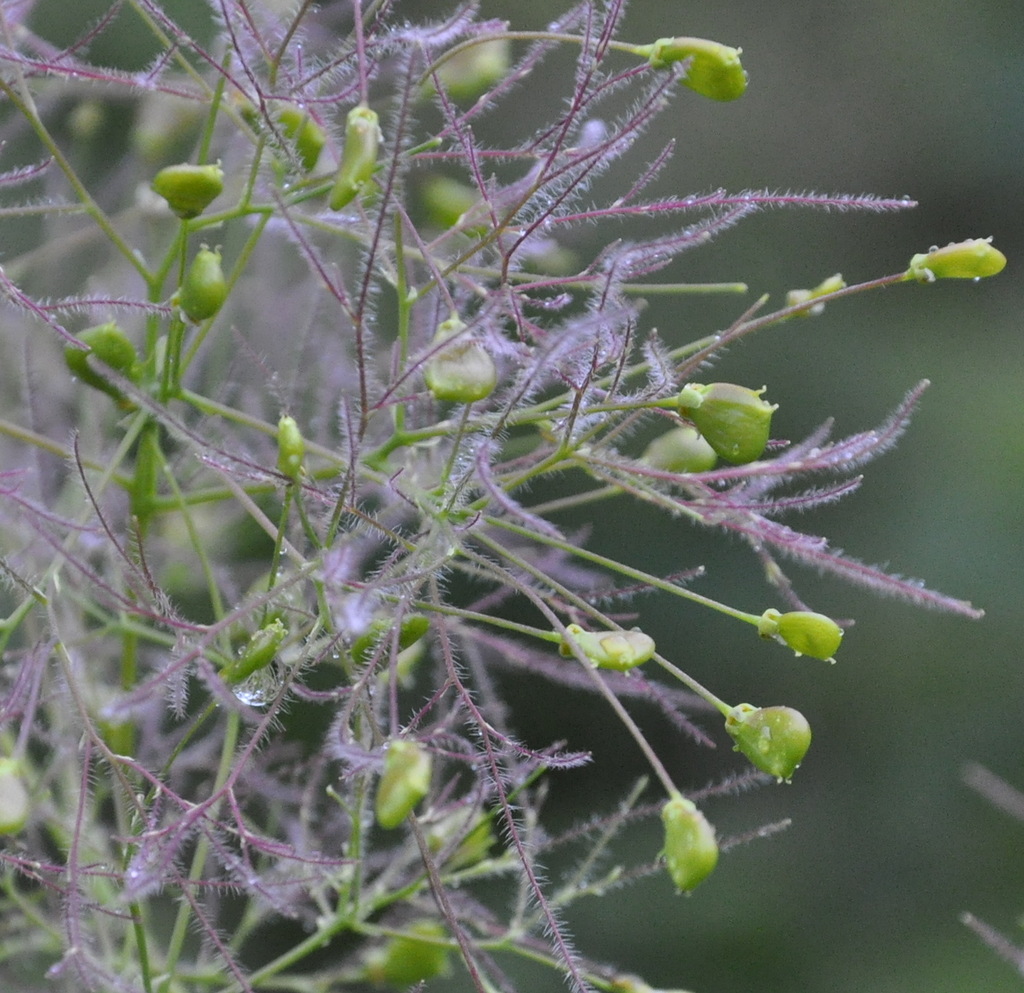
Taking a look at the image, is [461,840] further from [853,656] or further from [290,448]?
[853,656]

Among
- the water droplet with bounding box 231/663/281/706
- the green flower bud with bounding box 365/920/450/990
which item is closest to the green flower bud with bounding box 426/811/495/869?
the green flower bud with bounding box 365/920/450/990

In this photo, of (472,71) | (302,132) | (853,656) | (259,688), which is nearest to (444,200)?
(472,71)

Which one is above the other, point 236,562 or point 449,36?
point 449,36

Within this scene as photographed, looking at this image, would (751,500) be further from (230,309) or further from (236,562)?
(236,562)

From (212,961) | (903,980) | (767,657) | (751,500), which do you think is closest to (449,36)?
(751,500)

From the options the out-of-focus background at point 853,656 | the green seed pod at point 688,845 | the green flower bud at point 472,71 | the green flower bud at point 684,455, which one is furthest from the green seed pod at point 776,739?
the out-of-focus background at point 853,656

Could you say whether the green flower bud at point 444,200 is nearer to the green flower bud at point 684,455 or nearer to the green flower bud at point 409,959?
the green flower bud at point 684,455
